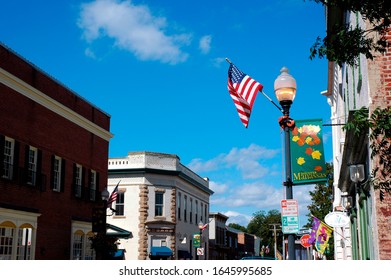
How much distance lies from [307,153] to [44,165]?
1754 cm

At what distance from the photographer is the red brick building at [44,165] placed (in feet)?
77.6

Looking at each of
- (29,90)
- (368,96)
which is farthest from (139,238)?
(368,96)

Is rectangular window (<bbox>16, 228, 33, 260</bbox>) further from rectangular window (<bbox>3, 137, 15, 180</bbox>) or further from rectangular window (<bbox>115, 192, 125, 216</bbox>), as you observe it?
rectangular window (<bbox>115, 192, 125, 216</bbox>)

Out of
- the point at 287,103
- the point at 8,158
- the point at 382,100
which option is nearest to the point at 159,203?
the point at 8,158

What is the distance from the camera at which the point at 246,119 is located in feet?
42.8

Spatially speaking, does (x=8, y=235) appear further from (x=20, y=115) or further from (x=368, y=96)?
(x=368, y=96)

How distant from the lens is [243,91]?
13.2 meters

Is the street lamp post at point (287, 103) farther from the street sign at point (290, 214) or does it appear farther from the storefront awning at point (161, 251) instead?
the storefront awning at point (161, 251)

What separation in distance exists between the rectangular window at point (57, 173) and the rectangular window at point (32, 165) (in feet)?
6.46

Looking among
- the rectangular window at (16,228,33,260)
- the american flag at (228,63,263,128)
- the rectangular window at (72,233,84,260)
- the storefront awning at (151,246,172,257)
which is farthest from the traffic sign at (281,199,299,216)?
the storefront awning at (151,246,172,257)

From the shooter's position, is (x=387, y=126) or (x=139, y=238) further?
(x=139, y=238)

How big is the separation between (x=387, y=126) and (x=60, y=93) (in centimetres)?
2489

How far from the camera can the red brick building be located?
23.7 meters
